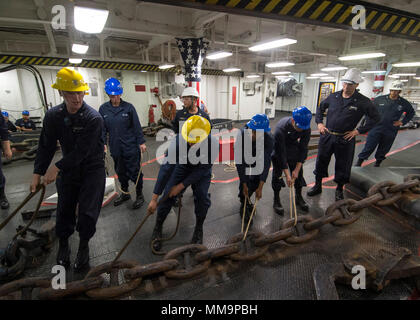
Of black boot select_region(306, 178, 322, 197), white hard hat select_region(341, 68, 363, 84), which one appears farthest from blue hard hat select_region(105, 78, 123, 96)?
black boot select_region(306, 178, 322, 197)

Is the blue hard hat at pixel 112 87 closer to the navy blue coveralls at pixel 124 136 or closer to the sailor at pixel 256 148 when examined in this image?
the navy blue coveralls at pixel 124 136

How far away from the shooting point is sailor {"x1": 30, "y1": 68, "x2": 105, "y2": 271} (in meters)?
1.94

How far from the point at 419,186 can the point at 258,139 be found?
223 cm

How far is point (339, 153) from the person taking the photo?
327 centimetres

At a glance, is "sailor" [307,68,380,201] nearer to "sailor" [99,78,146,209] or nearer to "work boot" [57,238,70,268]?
"sailor" [99,78,146,209]

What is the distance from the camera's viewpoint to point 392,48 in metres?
10.4

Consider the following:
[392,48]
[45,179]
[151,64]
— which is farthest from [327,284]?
[392,48]

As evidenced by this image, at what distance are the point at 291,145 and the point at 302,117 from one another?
18.7 inches

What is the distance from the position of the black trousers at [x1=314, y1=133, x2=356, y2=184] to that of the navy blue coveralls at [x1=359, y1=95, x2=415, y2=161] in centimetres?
164

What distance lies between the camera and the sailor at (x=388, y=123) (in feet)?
14.7

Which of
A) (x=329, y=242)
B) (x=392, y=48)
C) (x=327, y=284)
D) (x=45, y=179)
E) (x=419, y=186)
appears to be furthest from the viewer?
(x=392, y=48)

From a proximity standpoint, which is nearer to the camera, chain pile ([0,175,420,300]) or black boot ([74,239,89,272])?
chain pile ([0,175,420,300])

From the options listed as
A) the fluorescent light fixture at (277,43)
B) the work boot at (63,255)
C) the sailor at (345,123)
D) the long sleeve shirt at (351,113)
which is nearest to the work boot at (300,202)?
the sailor at (345,123)
